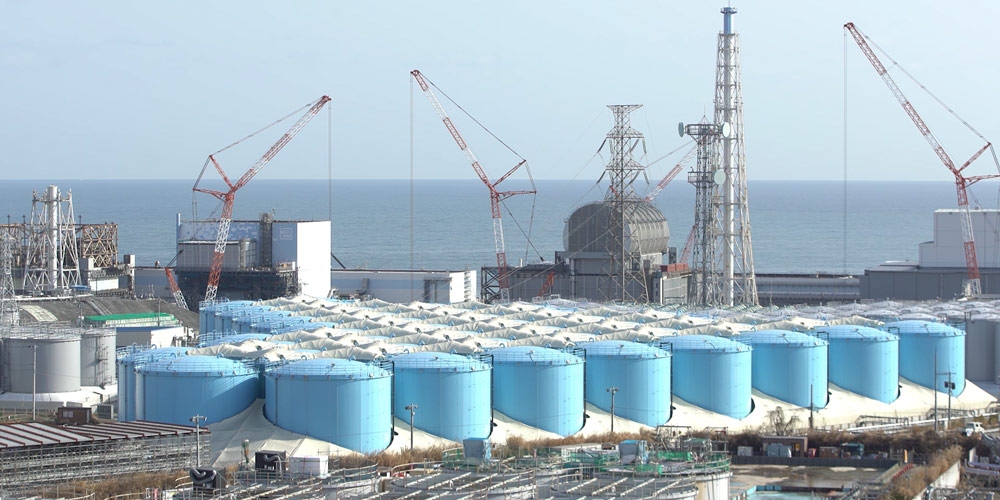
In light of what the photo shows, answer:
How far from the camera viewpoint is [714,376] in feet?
164

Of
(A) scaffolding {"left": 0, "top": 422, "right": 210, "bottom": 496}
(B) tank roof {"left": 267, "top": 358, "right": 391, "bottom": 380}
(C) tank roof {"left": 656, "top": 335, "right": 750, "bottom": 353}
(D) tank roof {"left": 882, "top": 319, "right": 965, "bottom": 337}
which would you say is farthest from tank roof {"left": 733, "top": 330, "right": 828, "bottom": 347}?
(A) scaffolding {"left": 0, "top": 422, "right": 210, "bottom": 496}

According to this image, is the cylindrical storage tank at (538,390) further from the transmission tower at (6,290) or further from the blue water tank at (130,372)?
the transmission tower at (6,290)

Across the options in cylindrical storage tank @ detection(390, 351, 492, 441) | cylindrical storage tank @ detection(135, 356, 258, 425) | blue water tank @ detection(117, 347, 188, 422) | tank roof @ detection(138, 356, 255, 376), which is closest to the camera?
cylindrical storage tank @ detection(135, 356, 258, 425)

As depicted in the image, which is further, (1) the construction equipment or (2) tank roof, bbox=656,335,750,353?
(1) the construction equipment

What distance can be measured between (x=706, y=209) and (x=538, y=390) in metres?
29.1

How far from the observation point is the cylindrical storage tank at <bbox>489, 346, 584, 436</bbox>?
151 feet

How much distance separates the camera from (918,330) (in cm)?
5641

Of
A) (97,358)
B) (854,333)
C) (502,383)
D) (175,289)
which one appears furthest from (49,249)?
(854,333)

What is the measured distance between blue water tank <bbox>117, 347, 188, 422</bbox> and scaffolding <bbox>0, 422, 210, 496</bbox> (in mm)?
5845

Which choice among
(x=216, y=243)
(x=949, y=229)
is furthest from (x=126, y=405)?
(x=949, y=229)

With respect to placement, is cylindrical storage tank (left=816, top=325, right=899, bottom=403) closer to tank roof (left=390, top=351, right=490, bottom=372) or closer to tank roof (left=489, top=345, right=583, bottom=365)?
tank roof (left=489, top=345, right=583, bottom=365)

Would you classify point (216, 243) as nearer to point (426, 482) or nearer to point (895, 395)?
point (895, 395)

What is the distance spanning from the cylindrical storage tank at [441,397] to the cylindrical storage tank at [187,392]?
464cm

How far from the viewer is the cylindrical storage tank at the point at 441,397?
44.1m
